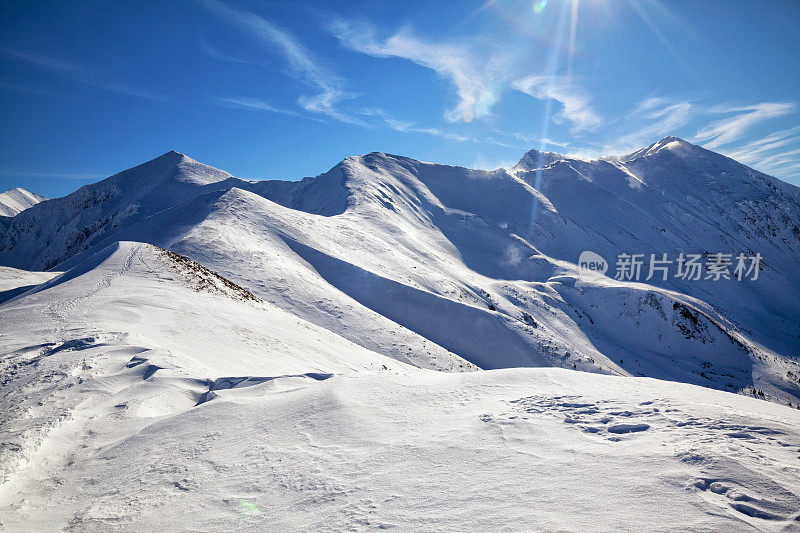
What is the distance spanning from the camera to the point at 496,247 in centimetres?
5491

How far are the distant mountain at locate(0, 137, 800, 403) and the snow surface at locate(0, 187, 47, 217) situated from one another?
209 ft

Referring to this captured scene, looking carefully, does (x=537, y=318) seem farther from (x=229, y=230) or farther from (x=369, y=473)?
(x=369, y=473)

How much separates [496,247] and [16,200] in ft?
623

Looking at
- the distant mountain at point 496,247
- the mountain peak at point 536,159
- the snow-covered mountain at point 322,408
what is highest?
the mountain peak at point 536,159

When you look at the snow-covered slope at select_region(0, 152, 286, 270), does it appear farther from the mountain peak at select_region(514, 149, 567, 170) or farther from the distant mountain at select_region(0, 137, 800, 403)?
the mountain peak at select_region(514, 149, 567, 170)

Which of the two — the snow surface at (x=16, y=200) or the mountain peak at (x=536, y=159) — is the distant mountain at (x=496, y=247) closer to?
the mountain peak at (x=536, y=159)

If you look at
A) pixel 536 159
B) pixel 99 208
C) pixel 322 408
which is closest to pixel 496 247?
pixel 536 159

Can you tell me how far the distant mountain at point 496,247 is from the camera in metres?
25.5

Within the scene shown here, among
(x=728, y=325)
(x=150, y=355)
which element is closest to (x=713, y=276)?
(x=728, y=325)

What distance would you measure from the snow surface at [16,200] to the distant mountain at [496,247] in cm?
6376

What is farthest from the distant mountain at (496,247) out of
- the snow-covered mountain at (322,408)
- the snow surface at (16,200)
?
the snow surface at (16,200)

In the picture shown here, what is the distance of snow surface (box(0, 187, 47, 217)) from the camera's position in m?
120

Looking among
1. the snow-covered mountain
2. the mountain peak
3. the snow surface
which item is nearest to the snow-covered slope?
the snow-covered mountain

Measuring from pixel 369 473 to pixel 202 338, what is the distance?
8825mm
